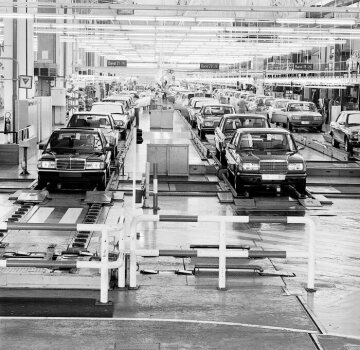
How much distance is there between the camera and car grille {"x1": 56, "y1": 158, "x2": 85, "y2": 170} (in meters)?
18.0

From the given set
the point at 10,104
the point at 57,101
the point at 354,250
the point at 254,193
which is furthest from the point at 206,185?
the point at 57,101

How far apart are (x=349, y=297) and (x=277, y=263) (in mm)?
2023

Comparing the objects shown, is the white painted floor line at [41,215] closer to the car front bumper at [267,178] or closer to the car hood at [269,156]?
the car front bumper at [267,178]

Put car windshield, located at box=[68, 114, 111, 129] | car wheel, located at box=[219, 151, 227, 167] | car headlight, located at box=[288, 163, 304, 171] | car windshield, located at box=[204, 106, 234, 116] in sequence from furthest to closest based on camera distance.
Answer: car windshield, located at box=[204, 106, 234, 116]
car windshield, located at box=[68, 114, 111, 129]
car wheel, located at box=[219, 151, 227, 167]
car headlight, located at box=[288, 163, 304, 171]

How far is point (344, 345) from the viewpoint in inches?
281

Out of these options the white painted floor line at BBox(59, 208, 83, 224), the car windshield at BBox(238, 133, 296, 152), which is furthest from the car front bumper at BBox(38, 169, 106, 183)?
the car windshield at BBox(238, 133, 296, 152)

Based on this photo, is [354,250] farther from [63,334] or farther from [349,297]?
[63,334]

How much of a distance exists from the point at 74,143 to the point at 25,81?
6.79 metres

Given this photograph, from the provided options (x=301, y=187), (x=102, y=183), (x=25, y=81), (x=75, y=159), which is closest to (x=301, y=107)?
(x=25, y=81)

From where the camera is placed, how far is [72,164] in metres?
18.0

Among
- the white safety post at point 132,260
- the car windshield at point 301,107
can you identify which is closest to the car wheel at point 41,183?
the white safety post at point 132,260

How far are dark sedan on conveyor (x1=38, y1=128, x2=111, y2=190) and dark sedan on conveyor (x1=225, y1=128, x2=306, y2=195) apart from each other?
322cm

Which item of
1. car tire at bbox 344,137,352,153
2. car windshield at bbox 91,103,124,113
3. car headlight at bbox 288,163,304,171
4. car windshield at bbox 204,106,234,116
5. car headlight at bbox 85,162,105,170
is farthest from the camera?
car windshield at bbox 91,103,124,113

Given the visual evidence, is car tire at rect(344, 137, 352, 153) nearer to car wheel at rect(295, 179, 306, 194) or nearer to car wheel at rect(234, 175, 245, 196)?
car wheel at rect(295, 179, 306, 194)
